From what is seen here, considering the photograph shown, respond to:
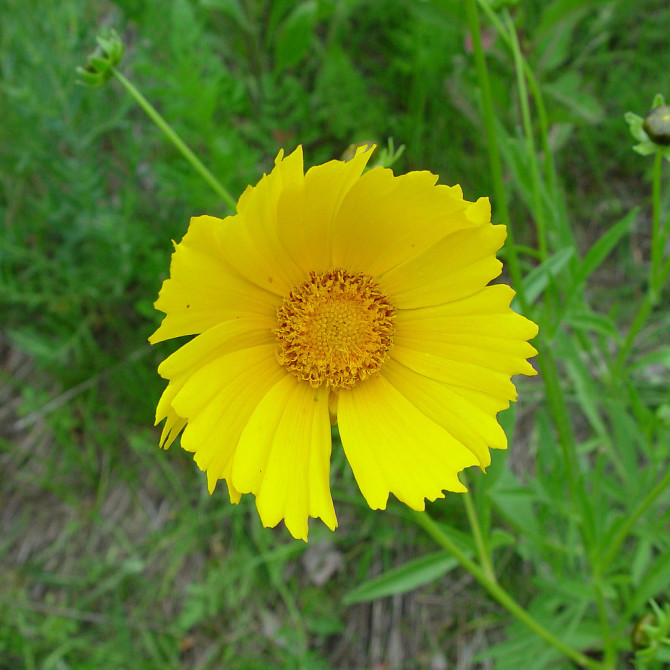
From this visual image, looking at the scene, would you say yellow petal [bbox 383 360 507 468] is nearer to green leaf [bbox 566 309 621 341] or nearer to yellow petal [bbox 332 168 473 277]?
yellow petal [bbox 332 168 473 277]

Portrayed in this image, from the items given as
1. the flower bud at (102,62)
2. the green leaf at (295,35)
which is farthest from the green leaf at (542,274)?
the green leaf at (295,35)

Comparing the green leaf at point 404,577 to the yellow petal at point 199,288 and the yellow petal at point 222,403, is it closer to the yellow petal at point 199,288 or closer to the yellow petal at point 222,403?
the yellow petal at point 222,403

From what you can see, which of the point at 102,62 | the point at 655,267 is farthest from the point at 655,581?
the point at 102,62

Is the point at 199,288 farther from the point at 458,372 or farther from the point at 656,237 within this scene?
the point at 656,237

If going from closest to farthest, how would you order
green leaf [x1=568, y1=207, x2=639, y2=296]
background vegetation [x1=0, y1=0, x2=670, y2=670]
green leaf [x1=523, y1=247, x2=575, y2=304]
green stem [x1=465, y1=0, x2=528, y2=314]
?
green stem [x1=465, y1=0, x2=528, y2=314] < green leaf [x1=523, y1=247, x2=575, y2=304] < green leaf [x1=568, y1=207, x2=639, y2=296] < background vegetation [x1=0, y1=0, x2=670, y2=670]

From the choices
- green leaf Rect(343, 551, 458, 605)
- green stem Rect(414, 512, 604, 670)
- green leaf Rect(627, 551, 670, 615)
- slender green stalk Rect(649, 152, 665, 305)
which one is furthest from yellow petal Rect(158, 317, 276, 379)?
green leaf Rect(627, 551, 670, 615)

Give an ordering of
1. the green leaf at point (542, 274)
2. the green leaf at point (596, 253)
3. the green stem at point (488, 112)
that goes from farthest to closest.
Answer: the green leaf at point (596, 253) → the green leaf at point (542, 274) → the green stem at point (488, 112)

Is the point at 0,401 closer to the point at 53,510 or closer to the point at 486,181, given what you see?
the point at 53,510
